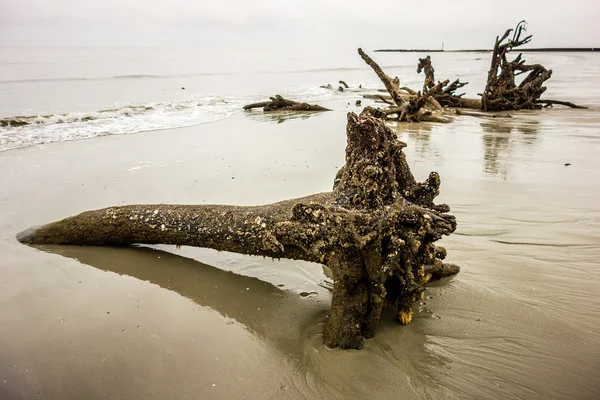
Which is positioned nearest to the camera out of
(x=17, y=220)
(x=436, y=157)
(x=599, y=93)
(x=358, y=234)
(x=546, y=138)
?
(x=358, y=234)

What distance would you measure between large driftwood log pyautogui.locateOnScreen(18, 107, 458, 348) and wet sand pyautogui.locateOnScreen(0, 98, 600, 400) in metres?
0.27

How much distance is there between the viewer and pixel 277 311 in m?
3.31

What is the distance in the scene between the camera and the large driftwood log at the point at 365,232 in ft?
9.25

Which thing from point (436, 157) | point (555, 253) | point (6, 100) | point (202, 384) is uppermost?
point (6, 100)

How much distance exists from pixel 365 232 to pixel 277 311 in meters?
1.10

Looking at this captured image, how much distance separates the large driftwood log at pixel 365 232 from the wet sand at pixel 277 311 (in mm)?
267

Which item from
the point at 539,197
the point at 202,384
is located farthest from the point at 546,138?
the point at 202,384

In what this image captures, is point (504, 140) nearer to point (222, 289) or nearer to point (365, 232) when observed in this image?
point (365, 232)

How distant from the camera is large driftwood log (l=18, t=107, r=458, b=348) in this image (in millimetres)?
2820

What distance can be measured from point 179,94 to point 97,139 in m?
12.4

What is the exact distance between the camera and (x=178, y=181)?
6.47 m

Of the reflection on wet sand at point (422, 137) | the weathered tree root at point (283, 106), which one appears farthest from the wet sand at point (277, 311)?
the weathered tree root at point (283, 106)

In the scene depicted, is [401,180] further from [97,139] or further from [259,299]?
[97,139]

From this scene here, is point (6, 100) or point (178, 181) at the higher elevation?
point (6, 100)
